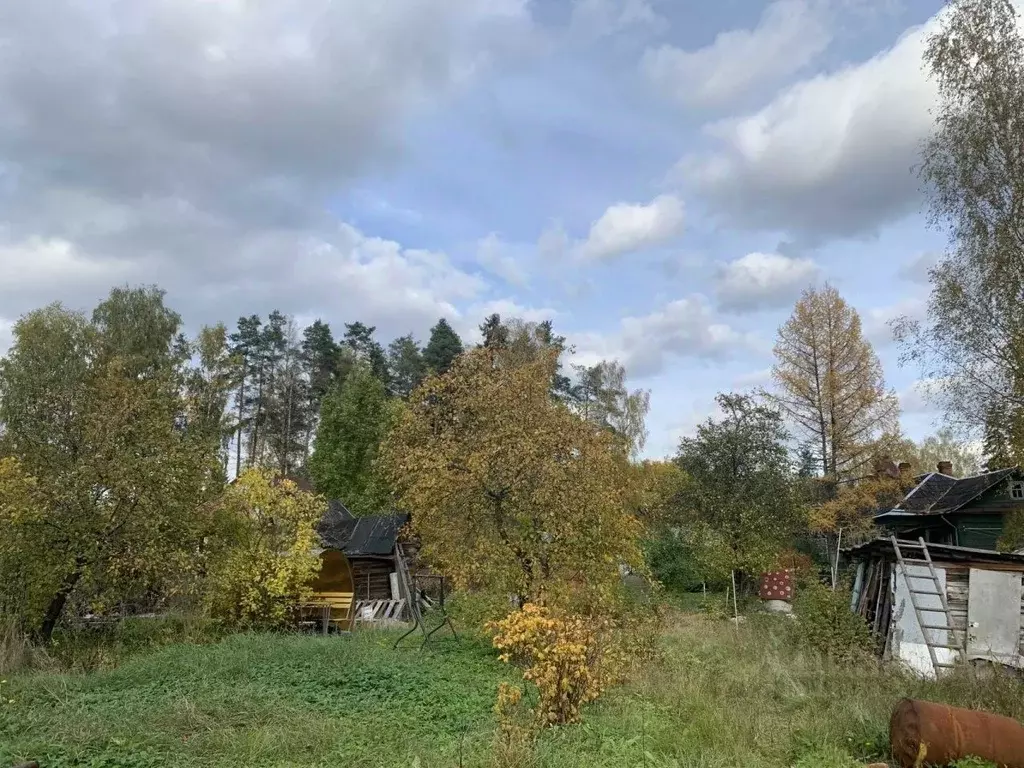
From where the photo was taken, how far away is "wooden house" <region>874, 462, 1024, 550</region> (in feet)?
75.3

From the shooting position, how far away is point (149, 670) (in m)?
11.0

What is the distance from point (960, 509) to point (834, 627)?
13.8 metres

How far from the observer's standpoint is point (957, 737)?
6.43 meters

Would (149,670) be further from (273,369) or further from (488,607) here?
(273,369)

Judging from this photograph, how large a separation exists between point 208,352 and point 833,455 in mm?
28363

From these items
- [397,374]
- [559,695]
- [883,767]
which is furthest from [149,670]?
[397,374]

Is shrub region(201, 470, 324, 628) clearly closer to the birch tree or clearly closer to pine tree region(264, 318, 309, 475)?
the birch tree

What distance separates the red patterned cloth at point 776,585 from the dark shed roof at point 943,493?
6.57 m

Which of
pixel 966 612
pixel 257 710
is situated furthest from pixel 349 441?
pixel 966 612

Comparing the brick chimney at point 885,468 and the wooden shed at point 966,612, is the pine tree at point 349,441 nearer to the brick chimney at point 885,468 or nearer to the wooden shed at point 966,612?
the brick chimney at point 885,468

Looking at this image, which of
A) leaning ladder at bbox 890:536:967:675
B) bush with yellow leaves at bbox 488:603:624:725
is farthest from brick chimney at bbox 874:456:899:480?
bush with yellow leaves at bbox 488:603:624:725

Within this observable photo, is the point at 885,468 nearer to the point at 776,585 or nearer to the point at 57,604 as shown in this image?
the point at 776,585

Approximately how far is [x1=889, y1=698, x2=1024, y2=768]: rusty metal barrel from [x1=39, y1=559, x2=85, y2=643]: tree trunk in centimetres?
1384

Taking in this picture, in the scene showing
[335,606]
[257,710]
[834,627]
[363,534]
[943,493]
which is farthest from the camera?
[943,493]
